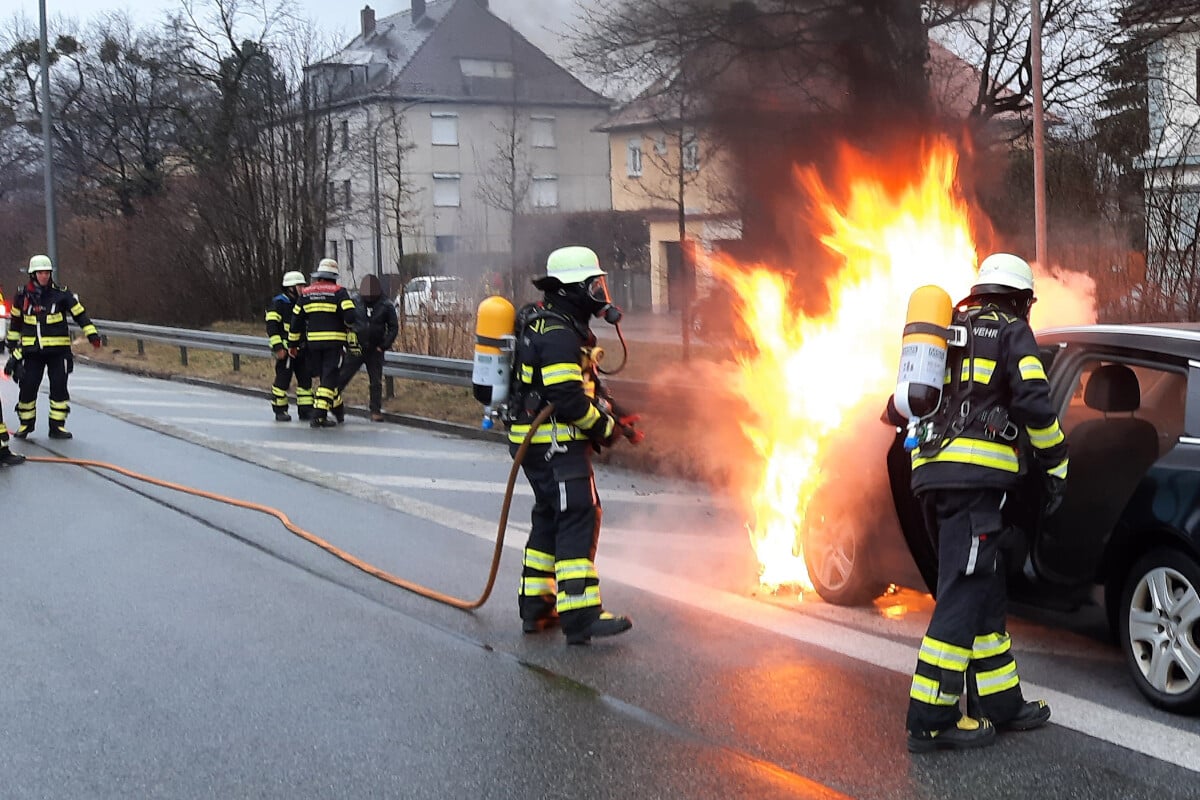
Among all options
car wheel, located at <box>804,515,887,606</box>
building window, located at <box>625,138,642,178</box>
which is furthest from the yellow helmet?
car wheel, located at <box>804,515,887,606</box>

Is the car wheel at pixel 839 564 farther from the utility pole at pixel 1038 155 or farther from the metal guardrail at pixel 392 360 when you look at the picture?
the utility pole at pixel 1038 155

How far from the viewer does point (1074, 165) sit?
13516mm

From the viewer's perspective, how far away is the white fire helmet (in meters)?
4.48

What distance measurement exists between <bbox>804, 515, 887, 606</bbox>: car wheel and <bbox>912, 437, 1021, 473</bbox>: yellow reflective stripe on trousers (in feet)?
5.00

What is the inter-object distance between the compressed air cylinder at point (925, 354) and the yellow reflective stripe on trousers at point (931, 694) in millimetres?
892

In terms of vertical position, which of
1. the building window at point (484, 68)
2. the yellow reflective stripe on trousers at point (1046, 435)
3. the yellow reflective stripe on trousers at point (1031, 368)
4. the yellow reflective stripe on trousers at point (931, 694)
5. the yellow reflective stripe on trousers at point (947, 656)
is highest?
the building window at point (484, 68)

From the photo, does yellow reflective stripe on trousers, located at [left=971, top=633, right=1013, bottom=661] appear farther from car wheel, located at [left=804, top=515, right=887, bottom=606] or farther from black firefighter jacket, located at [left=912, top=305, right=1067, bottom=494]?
car wheel, located at [left=804, top=515, right=887, bottom=606]

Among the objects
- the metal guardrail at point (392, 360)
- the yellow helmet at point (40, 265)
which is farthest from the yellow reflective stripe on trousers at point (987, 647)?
the yellow helmet at point (40, 265)

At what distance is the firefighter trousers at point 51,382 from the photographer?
12258 mm

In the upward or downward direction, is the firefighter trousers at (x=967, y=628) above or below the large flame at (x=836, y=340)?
below

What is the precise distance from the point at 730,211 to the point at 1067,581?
8213 mm

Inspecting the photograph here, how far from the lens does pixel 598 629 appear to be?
18.6ft

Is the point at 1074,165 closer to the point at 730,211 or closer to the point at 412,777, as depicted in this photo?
the point at 730,211

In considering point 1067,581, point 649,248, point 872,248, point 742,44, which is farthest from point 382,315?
point 1067,581
